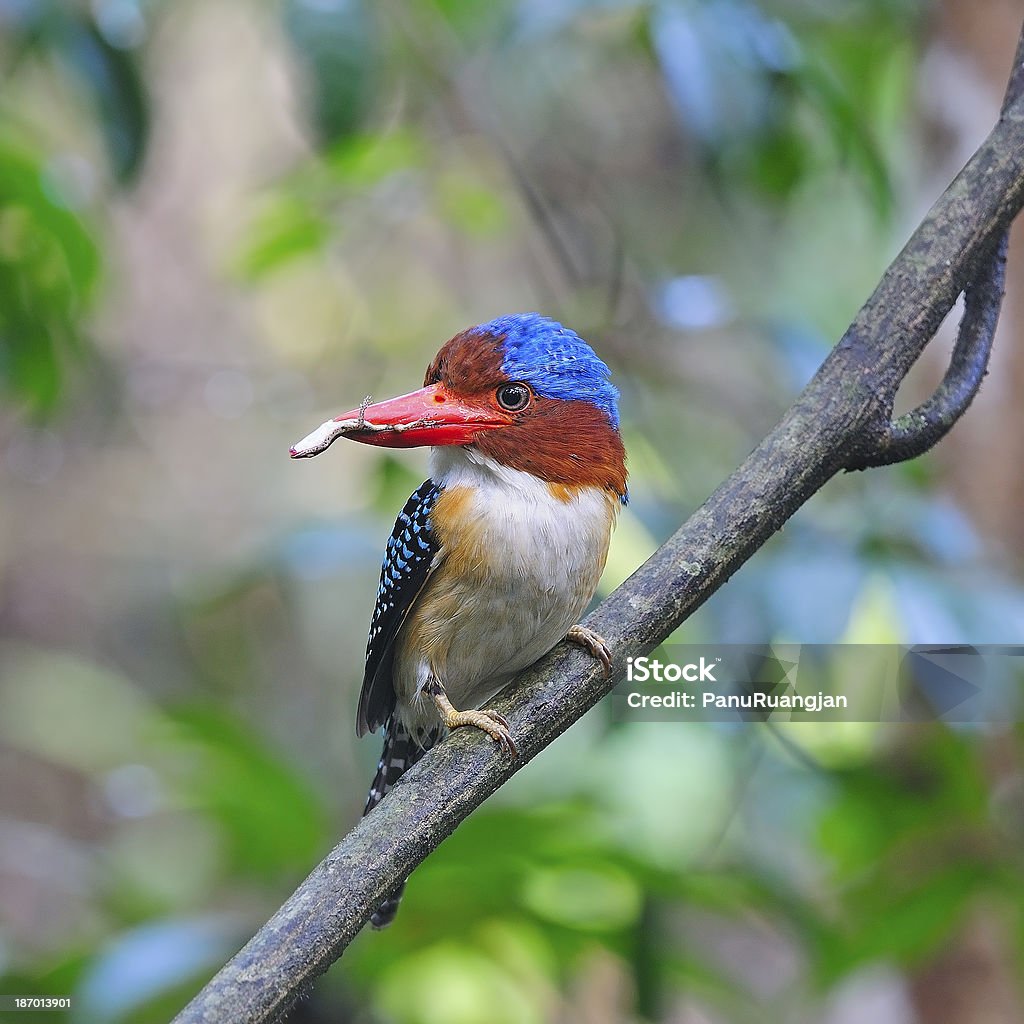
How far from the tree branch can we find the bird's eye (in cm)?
21

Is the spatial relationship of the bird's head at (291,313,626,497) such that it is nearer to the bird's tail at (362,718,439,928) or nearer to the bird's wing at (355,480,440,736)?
the bird's wing at (355,480,440,736)

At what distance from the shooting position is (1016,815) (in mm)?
2410

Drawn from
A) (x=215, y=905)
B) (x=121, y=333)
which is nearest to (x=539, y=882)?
(x=215, y=905)

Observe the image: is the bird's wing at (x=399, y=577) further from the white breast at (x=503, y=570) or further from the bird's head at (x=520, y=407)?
the bird's head at (x=520, y=407)

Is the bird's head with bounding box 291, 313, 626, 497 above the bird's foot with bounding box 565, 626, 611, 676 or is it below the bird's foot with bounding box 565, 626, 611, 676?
above

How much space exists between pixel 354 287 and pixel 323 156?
1940 millimetres

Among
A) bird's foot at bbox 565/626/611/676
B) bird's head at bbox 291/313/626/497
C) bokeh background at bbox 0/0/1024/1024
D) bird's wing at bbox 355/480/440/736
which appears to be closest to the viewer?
bird's head at bbox 291/313/626/497

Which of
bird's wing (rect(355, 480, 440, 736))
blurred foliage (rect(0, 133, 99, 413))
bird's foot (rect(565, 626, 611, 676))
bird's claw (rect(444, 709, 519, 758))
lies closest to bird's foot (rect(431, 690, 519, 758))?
bird's claw (rect(444, 709, 519, 758))

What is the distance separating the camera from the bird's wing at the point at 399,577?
1492 mm

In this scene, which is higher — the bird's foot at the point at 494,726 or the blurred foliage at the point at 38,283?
the blurred foliage at the point at 38,283

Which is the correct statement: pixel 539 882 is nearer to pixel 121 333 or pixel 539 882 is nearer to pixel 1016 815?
pixel 1016 815

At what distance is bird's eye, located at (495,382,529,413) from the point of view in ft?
3.90

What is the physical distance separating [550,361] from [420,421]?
0.69 feet

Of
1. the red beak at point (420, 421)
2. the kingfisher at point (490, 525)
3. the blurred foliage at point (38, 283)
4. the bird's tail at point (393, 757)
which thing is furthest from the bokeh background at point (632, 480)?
the red beak at point (420, 421)
